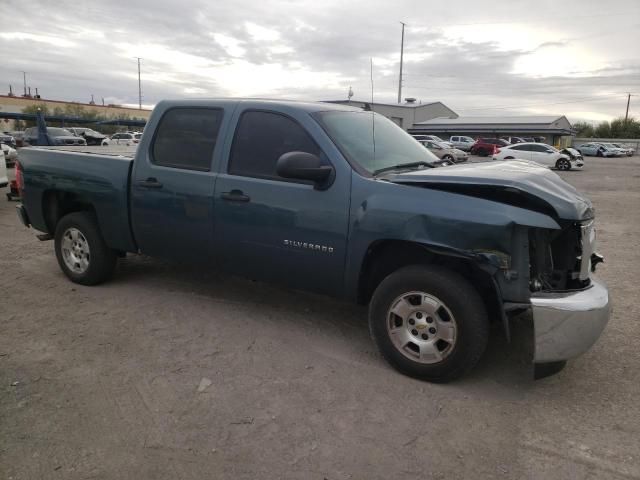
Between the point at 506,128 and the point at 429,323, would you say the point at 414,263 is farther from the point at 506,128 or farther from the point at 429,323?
the point at 506,128

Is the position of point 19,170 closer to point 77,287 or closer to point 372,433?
point 77,287

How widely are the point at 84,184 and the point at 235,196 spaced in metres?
1.93

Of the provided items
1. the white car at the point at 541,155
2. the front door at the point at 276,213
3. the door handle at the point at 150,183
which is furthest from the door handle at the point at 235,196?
the white car at the point at 541,155

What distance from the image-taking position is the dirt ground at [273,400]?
2756 mm

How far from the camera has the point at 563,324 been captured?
3148 mm

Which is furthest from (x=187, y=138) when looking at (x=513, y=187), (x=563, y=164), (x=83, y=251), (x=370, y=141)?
(x=563, y=164)

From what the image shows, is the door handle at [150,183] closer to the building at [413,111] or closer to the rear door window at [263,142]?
the rear door window at [263,142]

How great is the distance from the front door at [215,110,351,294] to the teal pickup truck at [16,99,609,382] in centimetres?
1

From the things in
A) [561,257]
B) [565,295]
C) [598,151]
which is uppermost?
[598,151]

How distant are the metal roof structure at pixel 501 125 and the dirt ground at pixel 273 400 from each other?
65.4 m

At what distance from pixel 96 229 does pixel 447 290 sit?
3.62 metres

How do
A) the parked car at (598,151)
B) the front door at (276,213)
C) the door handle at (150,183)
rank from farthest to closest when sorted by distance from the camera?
1. the parked car at (598,151)
2. the door handle at (150,183)
3. the front door at (276,213)

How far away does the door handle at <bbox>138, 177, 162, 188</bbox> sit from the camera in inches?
185

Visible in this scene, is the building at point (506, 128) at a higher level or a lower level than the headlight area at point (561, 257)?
higher
